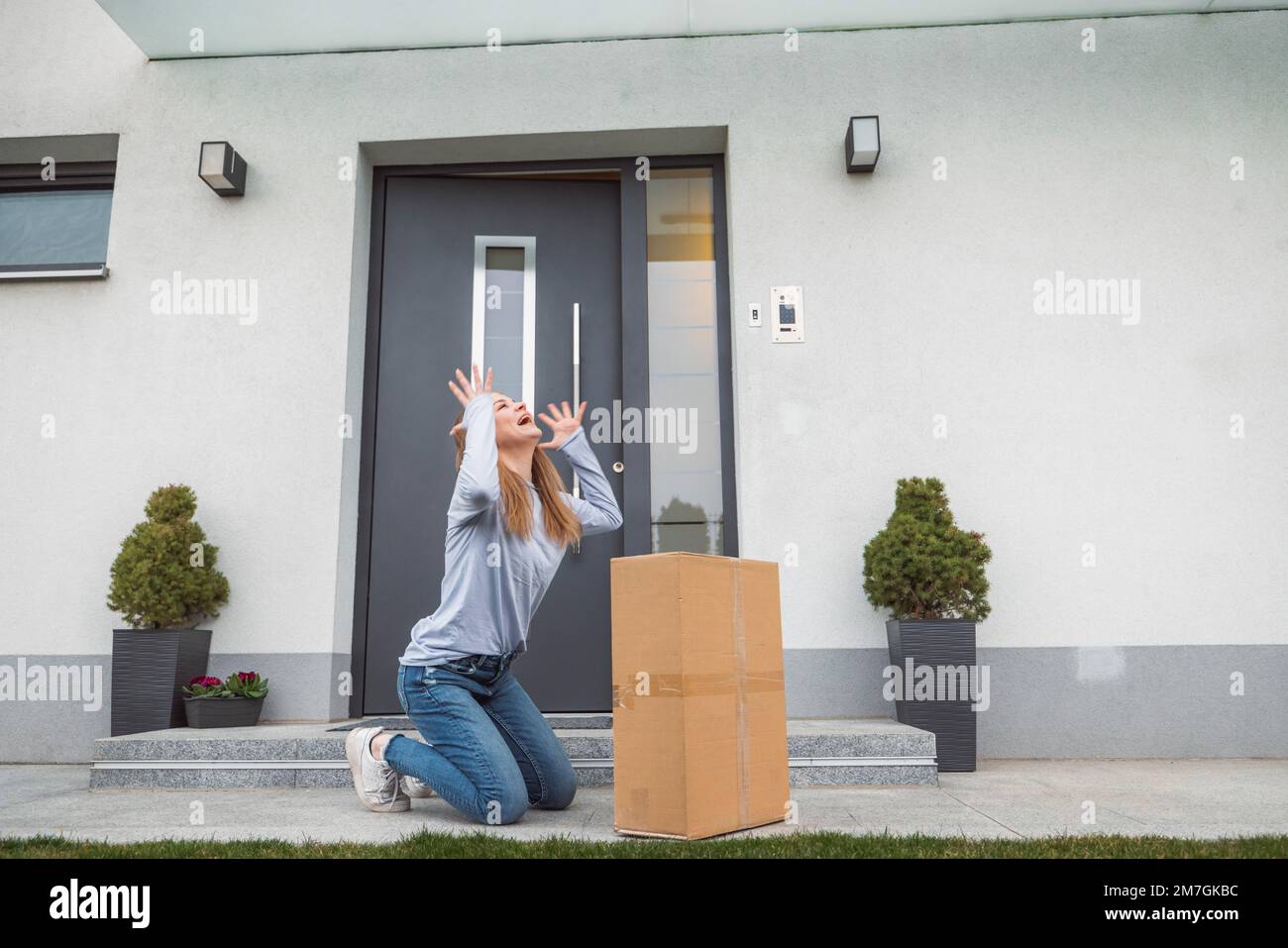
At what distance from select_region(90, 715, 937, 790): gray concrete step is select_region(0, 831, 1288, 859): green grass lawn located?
1.00 metres

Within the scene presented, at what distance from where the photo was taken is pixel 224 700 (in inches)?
149

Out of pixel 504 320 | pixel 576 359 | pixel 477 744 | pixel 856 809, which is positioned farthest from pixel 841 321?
pixel 477 744

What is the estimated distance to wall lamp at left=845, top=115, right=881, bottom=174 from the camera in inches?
163

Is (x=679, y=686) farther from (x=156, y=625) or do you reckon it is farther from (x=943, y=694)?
(x=156, y=625)

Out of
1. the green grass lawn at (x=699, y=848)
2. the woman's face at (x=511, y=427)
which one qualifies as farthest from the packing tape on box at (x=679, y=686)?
the woman's face at (x=511, y=427)

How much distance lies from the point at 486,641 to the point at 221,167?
293cm

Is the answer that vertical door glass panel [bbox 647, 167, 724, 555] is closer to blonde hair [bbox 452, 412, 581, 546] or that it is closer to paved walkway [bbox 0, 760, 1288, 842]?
paved walkway [bbox 0, 760, 1288, 842]

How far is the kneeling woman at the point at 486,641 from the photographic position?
2520mm

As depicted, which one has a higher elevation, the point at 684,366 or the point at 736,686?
the point at 684,366

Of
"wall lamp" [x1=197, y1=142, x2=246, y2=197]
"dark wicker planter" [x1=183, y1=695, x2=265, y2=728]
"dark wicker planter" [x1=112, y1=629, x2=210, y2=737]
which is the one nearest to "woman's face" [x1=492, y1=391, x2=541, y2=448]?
"dark wicker planter" [x1=183, y1=695, x2=265, y2=728]

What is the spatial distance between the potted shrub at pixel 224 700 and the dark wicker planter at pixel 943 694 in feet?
8.68

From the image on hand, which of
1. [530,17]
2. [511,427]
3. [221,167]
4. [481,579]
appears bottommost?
[481,579]

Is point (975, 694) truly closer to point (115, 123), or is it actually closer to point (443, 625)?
point (443, 625)

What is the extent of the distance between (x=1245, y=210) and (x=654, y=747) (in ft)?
12.5
